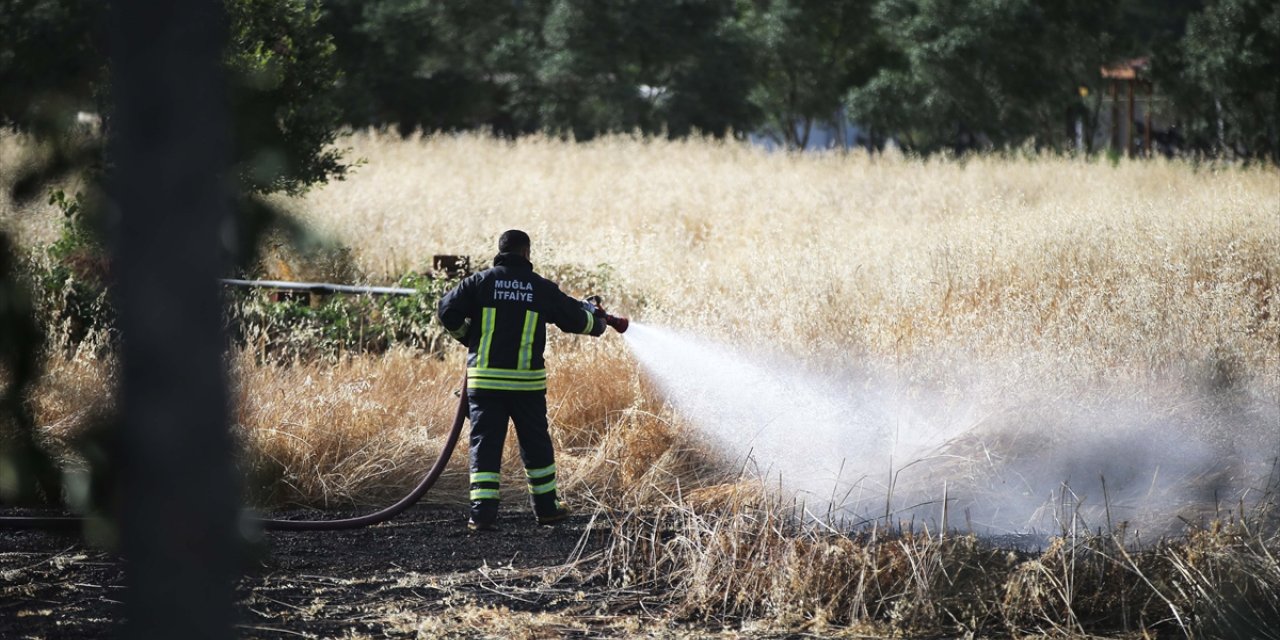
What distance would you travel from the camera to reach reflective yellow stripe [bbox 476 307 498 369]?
233 inches

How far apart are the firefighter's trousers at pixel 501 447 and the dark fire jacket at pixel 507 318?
0.24 feet

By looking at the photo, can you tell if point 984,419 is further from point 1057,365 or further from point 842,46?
point 842,46

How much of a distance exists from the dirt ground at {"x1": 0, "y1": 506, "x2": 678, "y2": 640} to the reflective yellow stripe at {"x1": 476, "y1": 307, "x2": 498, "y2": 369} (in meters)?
0.79

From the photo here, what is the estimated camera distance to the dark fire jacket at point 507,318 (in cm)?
593

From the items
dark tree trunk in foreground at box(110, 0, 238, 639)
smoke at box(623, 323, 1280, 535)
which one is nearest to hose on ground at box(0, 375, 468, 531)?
smoke at box(623, 323, 1280, 535)

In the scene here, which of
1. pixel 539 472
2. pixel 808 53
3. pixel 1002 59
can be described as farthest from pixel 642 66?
pixel 539 472

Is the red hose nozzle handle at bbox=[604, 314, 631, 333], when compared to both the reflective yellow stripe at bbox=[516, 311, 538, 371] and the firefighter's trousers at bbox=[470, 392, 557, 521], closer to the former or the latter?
the reflective yellow stripe at bbox=[516, 311, 538, 371]

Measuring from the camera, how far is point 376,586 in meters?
4.89

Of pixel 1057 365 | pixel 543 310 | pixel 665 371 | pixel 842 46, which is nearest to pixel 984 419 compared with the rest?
pixel 1057 365

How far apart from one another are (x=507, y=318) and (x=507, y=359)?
192mm

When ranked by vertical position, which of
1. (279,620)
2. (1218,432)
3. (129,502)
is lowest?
(279,620)

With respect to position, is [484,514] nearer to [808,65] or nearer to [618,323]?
[618,323]

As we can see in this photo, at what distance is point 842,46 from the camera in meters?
32.6

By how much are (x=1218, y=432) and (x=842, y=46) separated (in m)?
27.3
